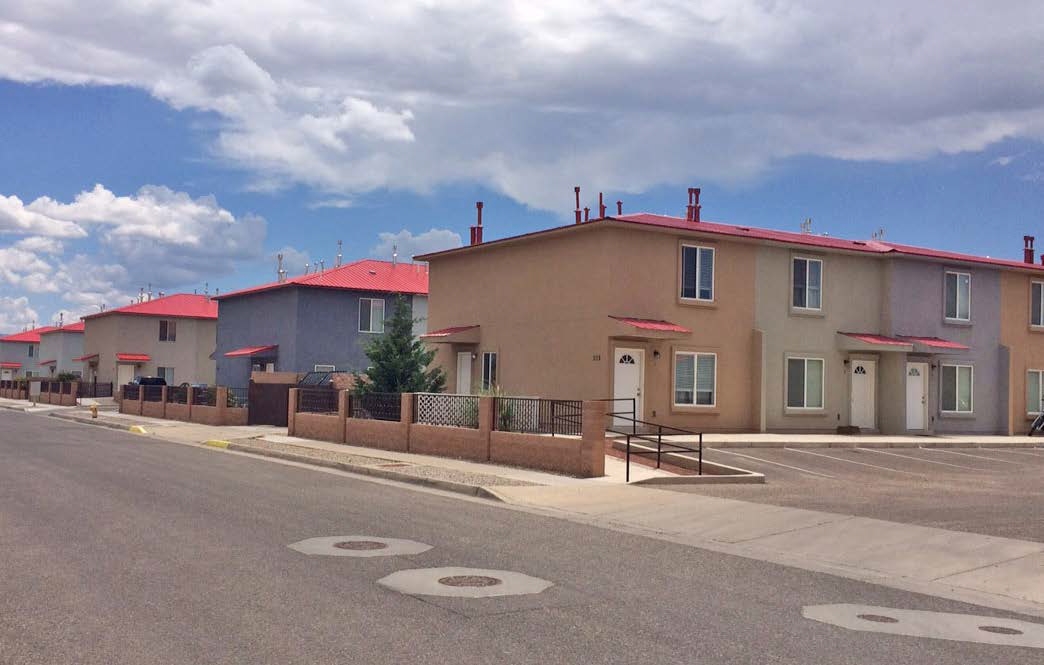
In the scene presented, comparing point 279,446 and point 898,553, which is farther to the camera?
point 279,446

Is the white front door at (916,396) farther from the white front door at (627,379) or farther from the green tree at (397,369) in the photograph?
the green tree at (397,369)

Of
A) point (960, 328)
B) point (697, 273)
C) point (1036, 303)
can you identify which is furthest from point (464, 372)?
point (1036, 303)

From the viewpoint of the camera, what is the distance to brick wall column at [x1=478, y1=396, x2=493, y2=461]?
21.8 meters

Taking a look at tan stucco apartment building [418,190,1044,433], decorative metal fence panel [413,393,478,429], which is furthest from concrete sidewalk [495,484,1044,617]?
tan stucco apartment building [418,190,1044,433]

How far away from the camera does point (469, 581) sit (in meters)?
9.23

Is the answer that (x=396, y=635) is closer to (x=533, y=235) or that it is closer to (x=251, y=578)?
(x=251, y=578)

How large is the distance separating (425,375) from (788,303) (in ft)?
36.8

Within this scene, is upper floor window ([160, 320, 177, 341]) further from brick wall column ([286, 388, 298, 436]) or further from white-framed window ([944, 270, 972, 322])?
white-framed window ([944, 270, 972, 322])

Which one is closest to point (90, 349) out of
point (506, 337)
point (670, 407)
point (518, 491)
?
point (506, 337)

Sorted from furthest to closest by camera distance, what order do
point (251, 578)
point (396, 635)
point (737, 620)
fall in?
point (251, 578) → point (737, 620) → point (396, 635)

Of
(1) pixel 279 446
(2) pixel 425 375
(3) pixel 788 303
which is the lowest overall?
(1) pixel 279 446

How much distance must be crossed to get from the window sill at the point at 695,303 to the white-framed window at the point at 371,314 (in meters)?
22.7

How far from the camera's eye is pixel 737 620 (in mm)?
8133

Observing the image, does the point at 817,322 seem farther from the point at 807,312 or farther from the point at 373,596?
the point at 373,596
